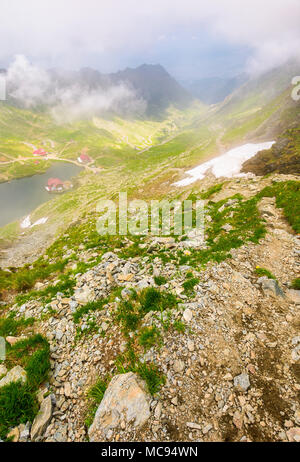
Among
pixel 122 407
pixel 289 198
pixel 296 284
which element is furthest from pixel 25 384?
pixel 289 198

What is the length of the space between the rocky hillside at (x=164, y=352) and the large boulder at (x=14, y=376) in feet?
0.13

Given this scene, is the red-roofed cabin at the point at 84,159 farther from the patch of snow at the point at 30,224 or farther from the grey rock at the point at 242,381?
the grey rock at the point at 242,381

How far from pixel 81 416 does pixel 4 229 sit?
220 ft

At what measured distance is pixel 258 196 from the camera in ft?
65.2

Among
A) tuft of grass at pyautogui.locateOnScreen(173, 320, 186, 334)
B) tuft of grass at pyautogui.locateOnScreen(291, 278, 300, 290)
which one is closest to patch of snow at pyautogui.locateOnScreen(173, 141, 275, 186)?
tuft of grass at pyautogui.locateOnScreen(291, 278, 300, 290)

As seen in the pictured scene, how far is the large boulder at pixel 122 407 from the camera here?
535 centimetres

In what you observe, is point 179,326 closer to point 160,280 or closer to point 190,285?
point 190,285

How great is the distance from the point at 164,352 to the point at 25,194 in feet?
395

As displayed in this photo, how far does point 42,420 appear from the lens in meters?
5.55

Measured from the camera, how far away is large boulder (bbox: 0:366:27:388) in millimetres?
6125

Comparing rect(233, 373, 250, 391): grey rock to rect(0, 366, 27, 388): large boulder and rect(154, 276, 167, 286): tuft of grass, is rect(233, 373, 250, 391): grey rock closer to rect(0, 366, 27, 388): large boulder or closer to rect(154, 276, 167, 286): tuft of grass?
rect(154, 276, 167, 286): tuft of grass

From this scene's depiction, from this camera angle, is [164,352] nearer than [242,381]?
No
